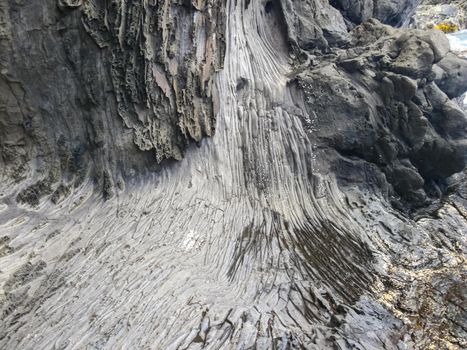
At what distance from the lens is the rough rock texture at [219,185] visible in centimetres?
468

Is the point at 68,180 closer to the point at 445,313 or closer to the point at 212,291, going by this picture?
the point at 212,291

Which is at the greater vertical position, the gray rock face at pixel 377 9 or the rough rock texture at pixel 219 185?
the gray rock face at pixel 377 9

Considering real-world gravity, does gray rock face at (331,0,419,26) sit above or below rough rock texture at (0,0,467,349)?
above

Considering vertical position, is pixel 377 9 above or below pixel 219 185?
above

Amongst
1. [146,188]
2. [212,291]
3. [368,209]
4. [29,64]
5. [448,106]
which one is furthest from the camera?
[448,106]

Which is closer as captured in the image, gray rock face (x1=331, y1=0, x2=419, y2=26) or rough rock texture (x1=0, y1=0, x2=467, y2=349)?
rough rock texture (x1=0, y1=0, x2=467, y2=349)

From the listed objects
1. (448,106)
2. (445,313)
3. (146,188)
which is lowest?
(445,313)

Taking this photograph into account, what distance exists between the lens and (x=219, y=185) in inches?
256

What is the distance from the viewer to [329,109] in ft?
23.9

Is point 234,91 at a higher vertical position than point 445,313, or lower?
higher

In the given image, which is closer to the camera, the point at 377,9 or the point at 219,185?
the point at 219,185

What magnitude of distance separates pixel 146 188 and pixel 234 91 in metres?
2.25

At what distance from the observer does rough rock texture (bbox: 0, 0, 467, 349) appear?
4.68m

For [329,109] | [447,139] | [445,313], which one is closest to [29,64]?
[329,109]
